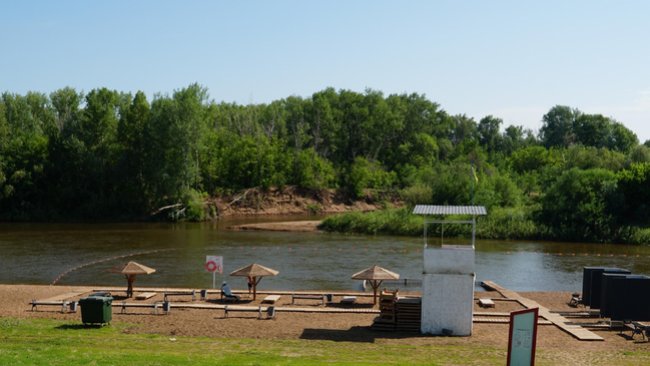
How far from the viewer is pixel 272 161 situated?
100250mm

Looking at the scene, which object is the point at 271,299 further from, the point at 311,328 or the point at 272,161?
the point at 272,161

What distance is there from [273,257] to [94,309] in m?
26.6

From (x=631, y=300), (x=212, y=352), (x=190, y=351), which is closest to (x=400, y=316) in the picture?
(x=212, y=352)

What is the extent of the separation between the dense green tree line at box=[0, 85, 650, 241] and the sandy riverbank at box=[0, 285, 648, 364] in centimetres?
3728

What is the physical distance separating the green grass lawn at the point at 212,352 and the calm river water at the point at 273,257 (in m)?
16.5

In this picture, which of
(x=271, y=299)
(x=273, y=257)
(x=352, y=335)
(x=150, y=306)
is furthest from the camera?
(x=273, y=257)

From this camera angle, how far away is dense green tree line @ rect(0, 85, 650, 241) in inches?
2571

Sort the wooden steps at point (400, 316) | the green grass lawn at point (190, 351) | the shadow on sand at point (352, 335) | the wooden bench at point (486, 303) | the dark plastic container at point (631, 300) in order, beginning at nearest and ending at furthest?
the green grass lawn at point (190, 351)
the shadow on sand at point (352, 335)
the wooden steps at point (400, 316)
the dark plastic container at point (631, 300)
the wooden bench at point (486, 303)

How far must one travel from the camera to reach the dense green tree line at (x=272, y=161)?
65.3m

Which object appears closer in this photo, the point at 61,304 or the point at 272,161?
the point at 61,304

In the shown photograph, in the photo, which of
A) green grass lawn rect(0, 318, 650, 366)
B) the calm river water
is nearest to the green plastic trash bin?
green grass lawn rect(0, 318, 650, 366)

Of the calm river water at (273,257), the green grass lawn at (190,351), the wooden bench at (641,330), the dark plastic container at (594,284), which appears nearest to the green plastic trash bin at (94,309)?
the green grass lawn at (190,351)

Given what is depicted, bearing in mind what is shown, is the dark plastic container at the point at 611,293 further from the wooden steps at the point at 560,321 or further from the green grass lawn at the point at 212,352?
the green grass lawn at the point at 212,352

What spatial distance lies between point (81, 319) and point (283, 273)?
62.1ft
